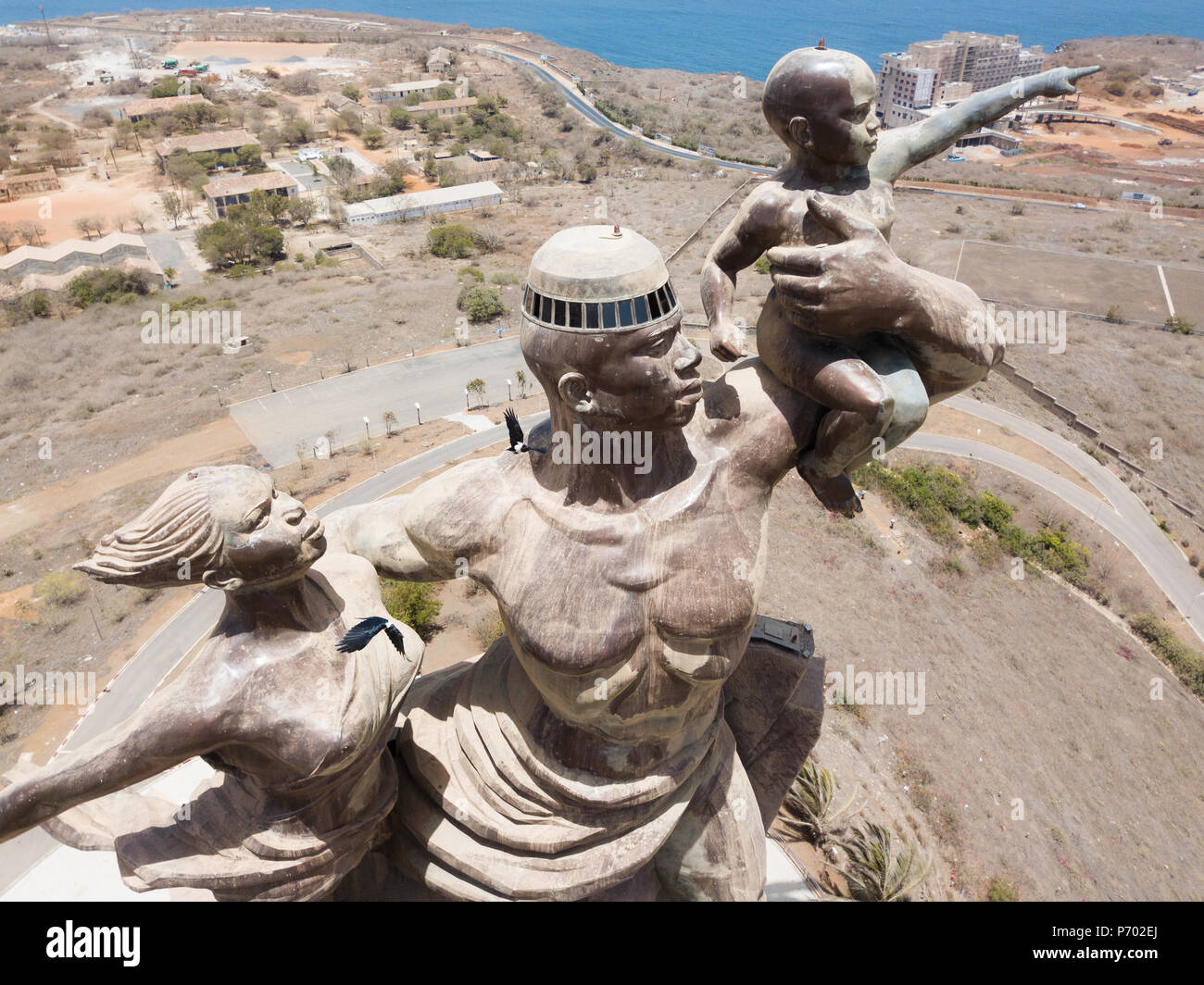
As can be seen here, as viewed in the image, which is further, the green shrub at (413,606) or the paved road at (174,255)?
the paved road at (174,255)

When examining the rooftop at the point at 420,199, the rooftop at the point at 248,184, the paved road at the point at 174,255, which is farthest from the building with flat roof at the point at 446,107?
the paved road at the point at 174,255

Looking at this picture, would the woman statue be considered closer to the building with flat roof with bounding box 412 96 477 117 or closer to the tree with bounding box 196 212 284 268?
the tree with bounding box 196 212 284 268

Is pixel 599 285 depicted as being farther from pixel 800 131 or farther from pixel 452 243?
pixel 452 243

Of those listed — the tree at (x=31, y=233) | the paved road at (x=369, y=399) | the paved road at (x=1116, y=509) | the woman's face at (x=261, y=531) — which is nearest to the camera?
→ the woman's face at (x=261, y=531)

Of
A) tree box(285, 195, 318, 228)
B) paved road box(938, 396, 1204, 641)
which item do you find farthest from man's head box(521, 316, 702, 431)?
tree box(285, 195, 318, 228)

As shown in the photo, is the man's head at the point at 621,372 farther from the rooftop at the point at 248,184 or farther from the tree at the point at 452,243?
the rooftop at the point at 248,184
